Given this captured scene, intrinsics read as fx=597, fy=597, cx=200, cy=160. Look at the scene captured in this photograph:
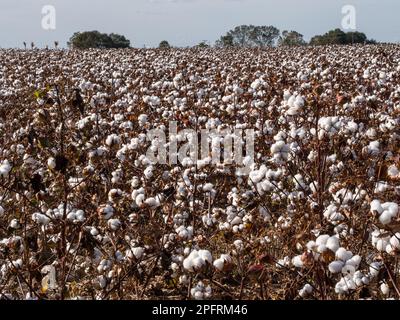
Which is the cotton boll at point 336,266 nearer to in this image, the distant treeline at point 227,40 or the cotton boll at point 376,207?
the cotton boll at point 376,207

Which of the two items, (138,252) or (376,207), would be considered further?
(138,252)

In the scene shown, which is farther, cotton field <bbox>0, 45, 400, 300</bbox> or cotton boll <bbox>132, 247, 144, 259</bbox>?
cotton boll <bbox>132, 247, 144, 259</bbox>

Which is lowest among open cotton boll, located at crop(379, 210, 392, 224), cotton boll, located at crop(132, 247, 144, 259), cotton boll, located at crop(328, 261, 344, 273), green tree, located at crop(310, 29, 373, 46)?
cotton boll, located at crop(132, 247, 144, 259)

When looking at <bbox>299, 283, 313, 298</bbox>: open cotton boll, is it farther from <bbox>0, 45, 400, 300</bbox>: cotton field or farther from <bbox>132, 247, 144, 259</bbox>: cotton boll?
<bbox>132, 247, 144, 259</bbox>: cotton boll

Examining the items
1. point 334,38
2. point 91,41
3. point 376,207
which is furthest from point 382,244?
point 334,38

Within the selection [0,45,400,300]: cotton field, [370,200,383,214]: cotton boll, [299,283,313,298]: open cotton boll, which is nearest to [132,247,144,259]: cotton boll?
[0,45,400,300]: cotton field

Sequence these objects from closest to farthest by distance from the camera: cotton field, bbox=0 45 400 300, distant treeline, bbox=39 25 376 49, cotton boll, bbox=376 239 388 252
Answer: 1. cotton boll, bbox=376 239 388 252
2. cotton field, bbox=0 45 400 300
3. distant treeline, bbox=39 25 376 49

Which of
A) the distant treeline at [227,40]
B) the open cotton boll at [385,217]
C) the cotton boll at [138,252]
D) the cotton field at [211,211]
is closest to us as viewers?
the open cotton boll at [385,217]

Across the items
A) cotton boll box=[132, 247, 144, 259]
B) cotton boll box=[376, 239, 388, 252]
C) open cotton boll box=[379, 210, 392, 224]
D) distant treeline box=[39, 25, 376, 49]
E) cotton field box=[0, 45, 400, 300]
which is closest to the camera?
open cotton boll box=[379, 210, 392, 224]

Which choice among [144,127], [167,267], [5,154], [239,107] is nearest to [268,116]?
[239,107]

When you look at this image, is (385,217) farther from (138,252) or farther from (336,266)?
(138,252)

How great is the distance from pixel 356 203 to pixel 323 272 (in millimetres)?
1094

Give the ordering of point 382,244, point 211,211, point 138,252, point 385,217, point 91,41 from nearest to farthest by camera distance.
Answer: point 385,217, point 382,244, point 138,252, point 211,211, point 91,41

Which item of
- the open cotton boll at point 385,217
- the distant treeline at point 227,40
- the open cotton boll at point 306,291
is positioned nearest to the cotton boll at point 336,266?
the open cotton boll at point 385,217
